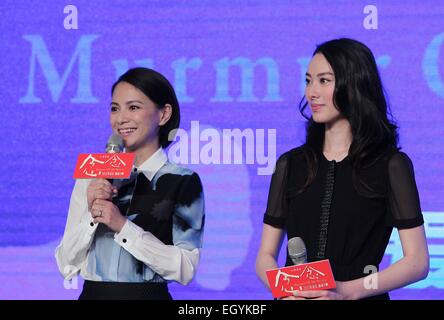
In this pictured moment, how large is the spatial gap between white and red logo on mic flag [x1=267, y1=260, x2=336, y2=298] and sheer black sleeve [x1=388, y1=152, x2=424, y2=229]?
32 centimetres

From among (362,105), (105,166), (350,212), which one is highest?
(362,105)

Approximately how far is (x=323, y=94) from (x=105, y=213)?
71 cm

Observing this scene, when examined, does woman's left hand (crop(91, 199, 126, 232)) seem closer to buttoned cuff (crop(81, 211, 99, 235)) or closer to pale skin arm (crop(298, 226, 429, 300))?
buttoned cuff (crop(81, 211, 99, 235))

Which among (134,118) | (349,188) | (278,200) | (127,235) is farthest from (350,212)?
(134,118)

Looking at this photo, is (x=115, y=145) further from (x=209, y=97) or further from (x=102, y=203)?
(x=209, y=97)

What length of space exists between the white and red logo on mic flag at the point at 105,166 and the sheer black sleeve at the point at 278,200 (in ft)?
1.39

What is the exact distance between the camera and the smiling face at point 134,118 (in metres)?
2.56

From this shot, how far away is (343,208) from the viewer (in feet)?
7.43

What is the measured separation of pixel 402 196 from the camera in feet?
7.28

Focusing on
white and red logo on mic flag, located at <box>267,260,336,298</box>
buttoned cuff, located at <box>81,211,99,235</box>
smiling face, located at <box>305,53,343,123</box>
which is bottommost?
white and red logo on mic flag, located at <box>267,260,336,298</box>

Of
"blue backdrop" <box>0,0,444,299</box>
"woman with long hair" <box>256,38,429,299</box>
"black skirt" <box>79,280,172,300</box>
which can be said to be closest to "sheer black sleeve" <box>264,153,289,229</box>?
"woman with long hair" <box>256,38,429,299</box>

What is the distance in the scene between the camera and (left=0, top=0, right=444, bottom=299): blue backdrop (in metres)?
3.22
